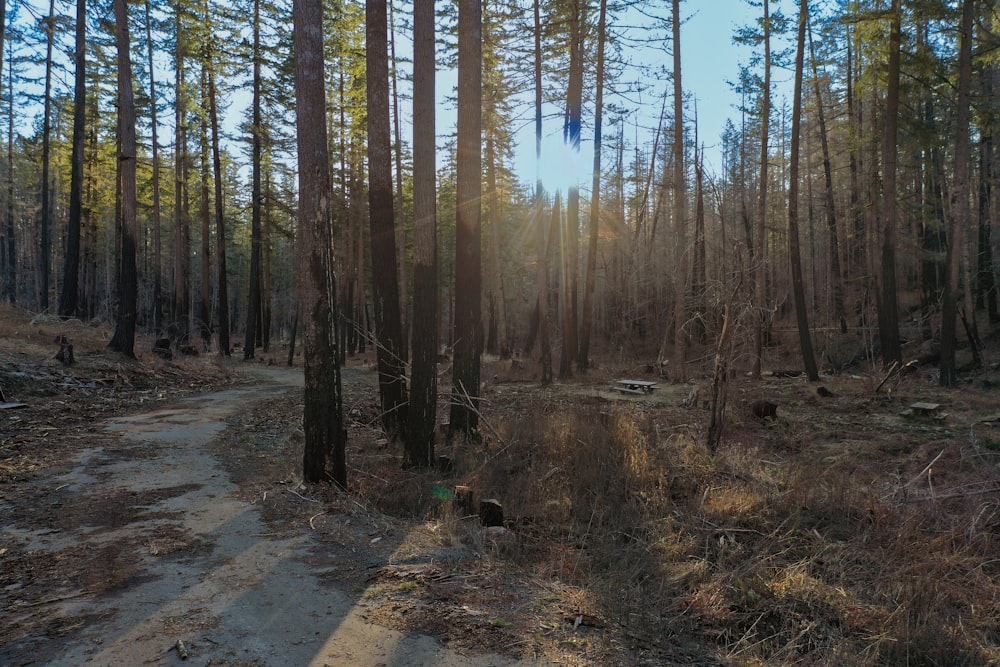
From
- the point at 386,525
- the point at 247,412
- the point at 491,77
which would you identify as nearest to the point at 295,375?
the point at 247,412

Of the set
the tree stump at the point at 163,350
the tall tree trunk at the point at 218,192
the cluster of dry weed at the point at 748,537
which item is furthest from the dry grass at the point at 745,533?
the tall tree trunk at the point at 218,192

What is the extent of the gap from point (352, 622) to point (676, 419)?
8.88 metres

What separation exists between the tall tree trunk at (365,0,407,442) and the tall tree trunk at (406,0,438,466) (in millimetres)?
858

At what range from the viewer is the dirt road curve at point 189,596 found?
9.67 ft

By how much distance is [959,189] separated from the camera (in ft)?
44.3

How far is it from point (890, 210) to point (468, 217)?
42.8ft

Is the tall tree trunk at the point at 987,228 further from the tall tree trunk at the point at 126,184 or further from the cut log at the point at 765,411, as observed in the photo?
the tall tree trunk at the point at 126,184

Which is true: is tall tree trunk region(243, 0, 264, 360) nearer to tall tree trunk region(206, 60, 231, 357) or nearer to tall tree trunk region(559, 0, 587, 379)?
tall tree trunk region(206, 60, 231, 357)

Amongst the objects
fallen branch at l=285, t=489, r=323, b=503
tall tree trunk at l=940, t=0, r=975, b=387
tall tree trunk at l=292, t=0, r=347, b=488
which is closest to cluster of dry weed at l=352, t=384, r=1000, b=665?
fallen branch at l=285, t=489, r=323, b=503

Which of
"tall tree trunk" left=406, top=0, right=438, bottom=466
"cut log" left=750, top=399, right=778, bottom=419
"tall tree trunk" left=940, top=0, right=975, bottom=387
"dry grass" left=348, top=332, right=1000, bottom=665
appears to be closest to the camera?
"dry grass" left=348, top=332, right=1000, bottom=665

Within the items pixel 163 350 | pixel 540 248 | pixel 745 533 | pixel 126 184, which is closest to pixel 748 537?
pixel 745 533

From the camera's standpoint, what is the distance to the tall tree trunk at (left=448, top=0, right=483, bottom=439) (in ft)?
26.8

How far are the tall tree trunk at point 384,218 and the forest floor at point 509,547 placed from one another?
3.03 ft

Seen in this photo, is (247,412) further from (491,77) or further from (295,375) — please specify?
(491,77)
